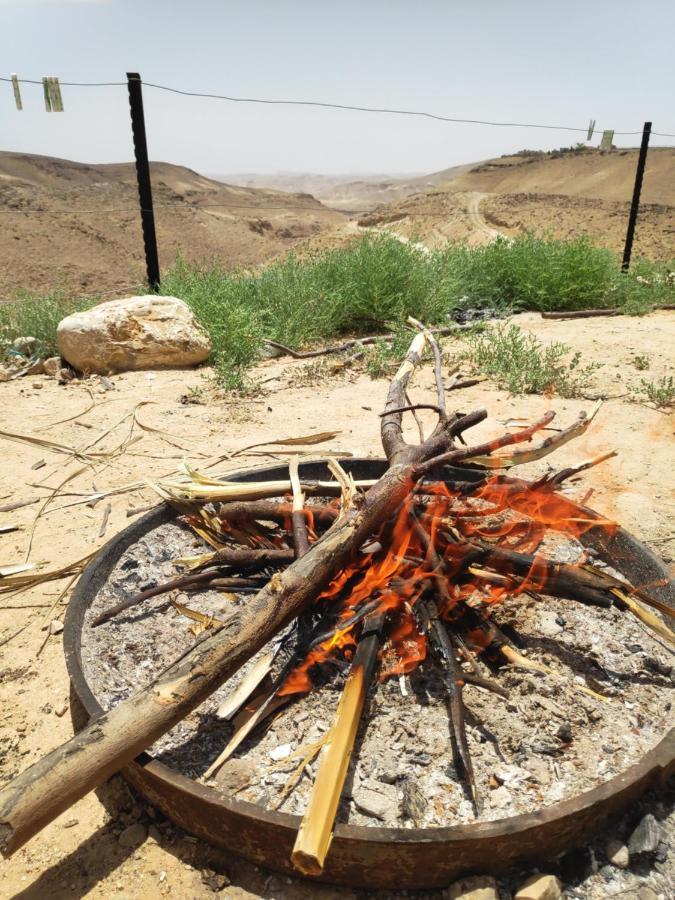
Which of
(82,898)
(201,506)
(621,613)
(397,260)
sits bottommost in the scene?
(82,898)

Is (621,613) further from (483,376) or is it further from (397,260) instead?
(397,260)

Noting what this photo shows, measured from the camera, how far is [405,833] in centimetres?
142

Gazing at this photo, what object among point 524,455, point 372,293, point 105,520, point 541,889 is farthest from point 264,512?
point 372,293

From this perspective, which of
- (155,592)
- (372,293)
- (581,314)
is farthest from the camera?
(581,314)

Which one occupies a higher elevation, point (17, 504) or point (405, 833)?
point (405, 833)

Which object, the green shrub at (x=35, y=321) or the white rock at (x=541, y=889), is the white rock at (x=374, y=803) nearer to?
the white rock at (x=541, y=889)

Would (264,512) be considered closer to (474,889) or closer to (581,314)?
(474,889)

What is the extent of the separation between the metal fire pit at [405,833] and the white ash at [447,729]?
10 cm

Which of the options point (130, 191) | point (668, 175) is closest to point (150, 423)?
point (130, 191)

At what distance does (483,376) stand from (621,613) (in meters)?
3.35

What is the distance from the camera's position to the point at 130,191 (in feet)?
85.5

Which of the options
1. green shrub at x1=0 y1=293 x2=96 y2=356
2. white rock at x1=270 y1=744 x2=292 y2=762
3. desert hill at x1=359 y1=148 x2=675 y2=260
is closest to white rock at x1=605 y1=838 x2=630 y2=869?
white rock at x1=270 y1=744 x2=292 y2=762

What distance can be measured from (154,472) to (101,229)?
18.2 meters

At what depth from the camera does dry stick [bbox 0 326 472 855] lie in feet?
4.55
